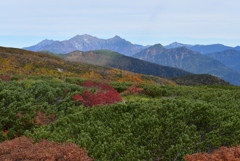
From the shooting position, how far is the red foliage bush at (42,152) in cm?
765

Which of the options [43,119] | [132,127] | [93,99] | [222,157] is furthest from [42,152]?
[93,99]

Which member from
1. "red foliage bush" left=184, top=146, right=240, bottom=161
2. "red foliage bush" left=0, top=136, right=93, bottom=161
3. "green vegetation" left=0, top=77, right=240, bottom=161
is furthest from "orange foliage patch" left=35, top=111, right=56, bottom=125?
"red foliage bush" left=184, top=146, right=240, bottom=161

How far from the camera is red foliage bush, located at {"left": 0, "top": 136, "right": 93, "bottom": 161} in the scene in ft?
25.1

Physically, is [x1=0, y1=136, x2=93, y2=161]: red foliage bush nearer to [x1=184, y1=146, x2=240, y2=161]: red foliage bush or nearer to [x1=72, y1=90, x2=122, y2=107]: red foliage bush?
[x1=184, y1=146, x2=240, y2=161]: red foliage bush

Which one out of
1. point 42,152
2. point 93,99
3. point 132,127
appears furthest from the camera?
point 93,99

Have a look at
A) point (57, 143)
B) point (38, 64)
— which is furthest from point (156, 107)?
point (38, 64)

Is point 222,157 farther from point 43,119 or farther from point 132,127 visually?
point 43,119

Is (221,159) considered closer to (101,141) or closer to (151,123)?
(151,123)

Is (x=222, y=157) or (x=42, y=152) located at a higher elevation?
(x=222, y=157)

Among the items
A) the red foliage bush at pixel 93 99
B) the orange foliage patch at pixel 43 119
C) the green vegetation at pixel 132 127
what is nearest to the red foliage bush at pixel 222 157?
the green vegetation at pixel 132 127

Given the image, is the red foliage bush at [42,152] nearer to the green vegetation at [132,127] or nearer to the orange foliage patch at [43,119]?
the green vegetation at [132,127]

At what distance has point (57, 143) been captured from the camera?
9.33 m

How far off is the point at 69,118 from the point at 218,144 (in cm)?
709

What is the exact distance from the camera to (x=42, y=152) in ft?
25.9
